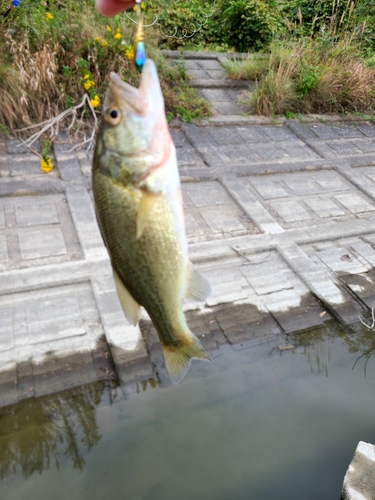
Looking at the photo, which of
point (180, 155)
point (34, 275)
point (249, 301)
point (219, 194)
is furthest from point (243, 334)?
point (180, 155)

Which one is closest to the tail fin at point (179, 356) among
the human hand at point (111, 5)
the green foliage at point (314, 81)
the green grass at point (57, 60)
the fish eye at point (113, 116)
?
the fish eye at point (113, 116)

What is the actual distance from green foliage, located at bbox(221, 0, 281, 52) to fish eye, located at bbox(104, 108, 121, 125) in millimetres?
A: 8869

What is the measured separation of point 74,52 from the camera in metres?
6.05

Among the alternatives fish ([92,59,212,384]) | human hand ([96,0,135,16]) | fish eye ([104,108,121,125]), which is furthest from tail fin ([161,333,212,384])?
human hand ([96,0,135,16])

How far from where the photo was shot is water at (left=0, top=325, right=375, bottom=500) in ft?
8.38

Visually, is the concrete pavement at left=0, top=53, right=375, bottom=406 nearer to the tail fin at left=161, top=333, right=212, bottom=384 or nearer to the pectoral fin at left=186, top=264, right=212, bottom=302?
the tail fin at left=161, top=333, right=212, bottom=384

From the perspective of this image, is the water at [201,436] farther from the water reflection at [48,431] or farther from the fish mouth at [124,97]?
the fish mouth at [124,97]

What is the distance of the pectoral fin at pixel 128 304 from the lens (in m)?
1.48

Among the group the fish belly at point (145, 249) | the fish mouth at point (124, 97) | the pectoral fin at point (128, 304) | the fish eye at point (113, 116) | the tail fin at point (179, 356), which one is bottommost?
the tail fin at point (179, 356)

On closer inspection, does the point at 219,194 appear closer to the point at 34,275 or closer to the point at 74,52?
the point at 34,275

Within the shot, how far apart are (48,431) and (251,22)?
9.03 m

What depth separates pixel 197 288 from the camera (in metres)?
1.58

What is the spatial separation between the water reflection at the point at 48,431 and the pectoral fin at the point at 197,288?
1.66 meters

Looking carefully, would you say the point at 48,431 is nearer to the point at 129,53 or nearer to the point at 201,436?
the point at 201,436
